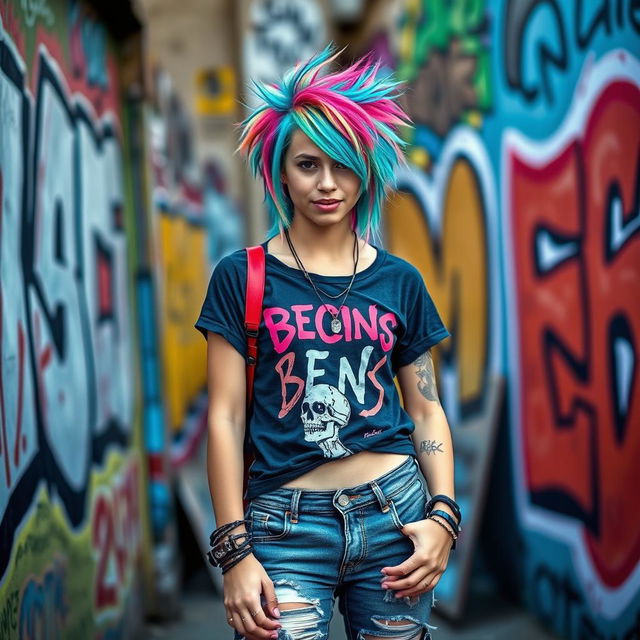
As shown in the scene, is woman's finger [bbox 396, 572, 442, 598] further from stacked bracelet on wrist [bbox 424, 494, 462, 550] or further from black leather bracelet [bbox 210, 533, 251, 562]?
black leather bracelet [bbox 210, 533, 251, 562]

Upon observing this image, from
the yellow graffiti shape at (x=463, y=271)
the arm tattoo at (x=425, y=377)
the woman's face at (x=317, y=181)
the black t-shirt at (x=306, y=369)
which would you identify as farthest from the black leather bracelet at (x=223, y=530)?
the yellow graffiti shape at (x=463, y=271)

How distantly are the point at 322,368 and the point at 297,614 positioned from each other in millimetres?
574

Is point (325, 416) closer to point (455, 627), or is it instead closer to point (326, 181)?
point (326, 181)

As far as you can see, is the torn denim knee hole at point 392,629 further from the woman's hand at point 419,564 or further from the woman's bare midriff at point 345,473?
the woman's bare midriff at point 345,473

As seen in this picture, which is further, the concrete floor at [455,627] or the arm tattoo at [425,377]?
the concrete floor at [455,627]

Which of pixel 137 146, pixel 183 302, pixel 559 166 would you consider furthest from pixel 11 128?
pixel 183 302

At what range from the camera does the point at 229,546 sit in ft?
6.92

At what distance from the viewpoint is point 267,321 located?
222cm

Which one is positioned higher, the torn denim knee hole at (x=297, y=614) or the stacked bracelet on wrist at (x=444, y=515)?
the stacked bracelet on wrist at (x=444, y=515)

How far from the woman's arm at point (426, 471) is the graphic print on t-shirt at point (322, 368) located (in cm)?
22

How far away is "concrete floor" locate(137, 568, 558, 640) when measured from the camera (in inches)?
186

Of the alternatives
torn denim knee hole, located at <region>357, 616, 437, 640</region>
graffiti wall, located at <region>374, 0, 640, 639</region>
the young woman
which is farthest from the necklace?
graffiti wall, located at <region>374, 0, 640, 639</region>

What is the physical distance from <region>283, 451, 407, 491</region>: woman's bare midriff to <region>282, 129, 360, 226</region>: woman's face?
0.59 meters

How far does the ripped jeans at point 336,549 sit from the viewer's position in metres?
2.15
